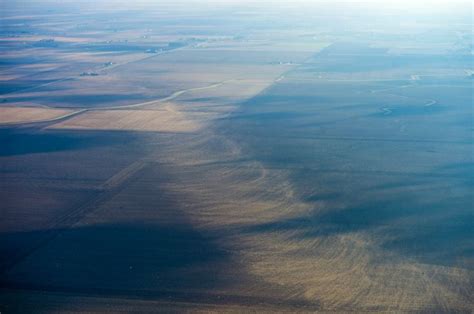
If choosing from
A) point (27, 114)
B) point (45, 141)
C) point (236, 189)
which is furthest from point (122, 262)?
point (27, 114)

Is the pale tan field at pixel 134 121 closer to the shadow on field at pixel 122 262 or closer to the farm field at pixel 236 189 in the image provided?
the farm field at pixel 236 189

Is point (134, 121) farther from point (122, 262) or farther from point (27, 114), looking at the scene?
point (122, 262)

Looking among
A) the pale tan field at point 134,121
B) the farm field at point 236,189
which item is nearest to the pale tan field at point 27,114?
the farm field at point 236,189

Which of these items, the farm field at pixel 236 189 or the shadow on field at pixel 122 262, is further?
the shadow on field at pixel 122 262

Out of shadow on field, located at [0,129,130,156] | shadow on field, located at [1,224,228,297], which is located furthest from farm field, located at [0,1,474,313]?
shadow on field, located at [0,129,130,156]

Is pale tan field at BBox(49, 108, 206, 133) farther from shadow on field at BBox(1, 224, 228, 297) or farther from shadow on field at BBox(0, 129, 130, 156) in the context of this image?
shadow on field at BBox(1, 224, 228, 297)
